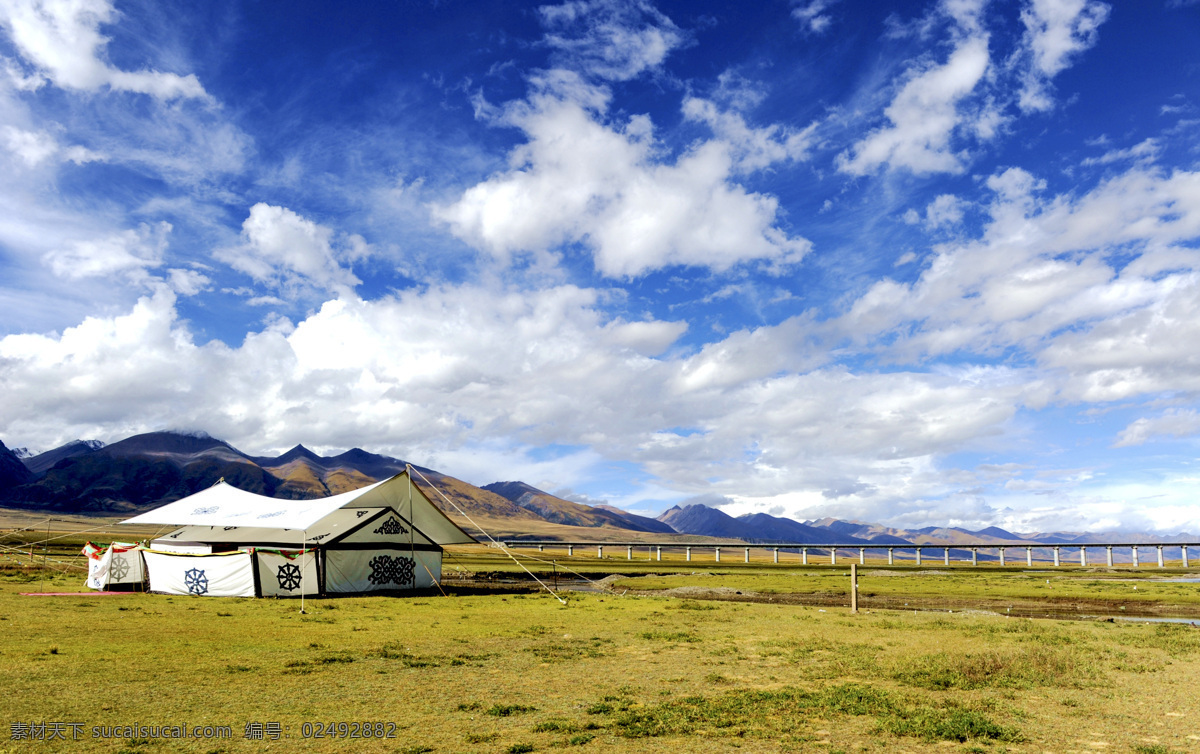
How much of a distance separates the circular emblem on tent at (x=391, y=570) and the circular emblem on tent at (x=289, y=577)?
161 inches

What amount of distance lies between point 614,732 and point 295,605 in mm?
24206

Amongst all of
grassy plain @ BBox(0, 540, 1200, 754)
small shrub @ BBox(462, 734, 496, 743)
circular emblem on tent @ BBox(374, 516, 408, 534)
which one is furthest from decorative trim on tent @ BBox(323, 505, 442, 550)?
small shrub @ BBox(462, 734, 496, 743)

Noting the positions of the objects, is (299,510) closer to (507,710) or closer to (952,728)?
(507,710)

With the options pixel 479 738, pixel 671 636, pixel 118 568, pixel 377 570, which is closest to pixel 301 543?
pixel 377 570

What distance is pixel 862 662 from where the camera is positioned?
16297 millimetres

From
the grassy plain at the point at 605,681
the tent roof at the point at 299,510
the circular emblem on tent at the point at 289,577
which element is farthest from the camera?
the tent roof at the point at 299,510

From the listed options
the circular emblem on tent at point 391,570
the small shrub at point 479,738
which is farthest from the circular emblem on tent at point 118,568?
the small shrub at point 479,738

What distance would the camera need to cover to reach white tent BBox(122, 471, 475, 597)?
33062 millimetres

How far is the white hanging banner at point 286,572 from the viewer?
107ft

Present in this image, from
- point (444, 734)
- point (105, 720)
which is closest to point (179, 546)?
point (105, 720)

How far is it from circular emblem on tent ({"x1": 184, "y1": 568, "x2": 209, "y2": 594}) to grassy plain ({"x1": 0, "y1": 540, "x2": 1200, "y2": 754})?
7.28 metres

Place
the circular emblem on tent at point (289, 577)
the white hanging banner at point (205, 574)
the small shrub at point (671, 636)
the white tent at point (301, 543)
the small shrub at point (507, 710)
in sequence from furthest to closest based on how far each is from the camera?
the circular emblem on tent at point (289, 577) → the white tent at point (301, 543) → the white hanging banner at point (205, 574) → the small shrub at point (671, 636) → the small shrub at point (507, 710)

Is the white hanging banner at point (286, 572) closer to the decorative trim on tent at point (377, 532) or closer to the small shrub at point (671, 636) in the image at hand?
the decorative trim on tent at point (377, 532)

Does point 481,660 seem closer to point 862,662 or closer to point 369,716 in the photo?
point 369,716
